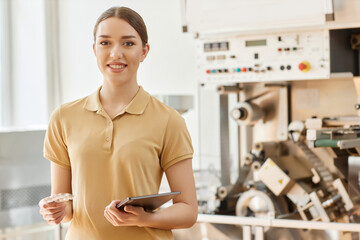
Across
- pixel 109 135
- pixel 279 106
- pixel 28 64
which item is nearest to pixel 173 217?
pixel 109 135

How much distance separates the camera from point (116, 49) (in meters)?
1.24

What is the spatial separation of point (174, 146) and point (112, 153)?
5.9 inches

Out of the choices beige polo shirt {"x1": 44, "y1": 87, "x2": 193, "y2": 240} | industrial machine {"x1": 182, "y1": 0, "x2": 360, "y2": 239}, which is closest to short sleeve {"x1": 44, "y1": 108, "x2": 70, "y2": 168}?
beige polo shirt {"x1": 44, "y1": 87, "x2": 193, "y2": 240}

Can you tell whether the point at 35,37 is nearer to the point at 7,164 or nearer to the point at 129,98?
the point at 7,164

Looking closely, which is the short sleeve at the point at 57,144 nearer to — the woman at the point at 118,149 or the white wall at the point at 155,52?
the woman at the point at 118,149

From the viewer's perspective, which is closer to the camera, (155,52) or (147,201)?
(147,201)

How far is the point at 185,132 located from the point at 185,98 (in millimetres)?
1816

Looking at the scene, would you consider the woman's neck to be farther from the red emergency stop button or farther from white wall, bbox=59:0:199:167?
white wall, bbox=59:0:199:167

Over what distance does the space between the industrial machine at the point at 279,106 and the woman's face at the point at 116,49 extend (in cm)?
138

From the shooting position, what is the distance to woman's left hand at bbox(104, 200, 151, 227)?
113cm

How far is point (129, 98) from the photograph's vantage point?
131 cm

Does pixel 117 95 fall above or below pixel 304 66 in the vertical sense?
below

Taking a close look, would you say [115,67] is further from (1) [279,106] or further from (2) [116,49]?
(1) [279,106]

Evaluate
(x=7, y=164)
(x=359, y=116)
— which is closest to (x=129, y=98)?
(x=359, y=116)
